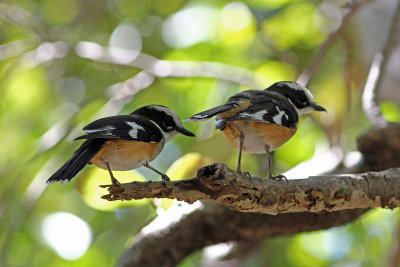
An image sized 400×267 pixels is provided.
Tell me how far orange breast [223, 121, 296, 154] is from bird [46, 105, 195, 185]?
39 cm

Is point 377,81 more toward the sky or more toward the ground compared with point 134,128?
more toward the ground

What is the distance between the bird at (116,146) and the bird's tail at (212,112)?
11.7 inches

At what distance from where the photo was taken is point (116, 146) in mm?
3047

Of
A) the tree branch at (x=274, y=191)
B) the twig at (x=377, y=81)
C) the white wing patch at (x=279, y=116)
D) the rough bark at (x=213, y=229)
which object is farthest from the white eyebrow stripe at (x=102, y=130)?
the twig at (x=377, y=81)

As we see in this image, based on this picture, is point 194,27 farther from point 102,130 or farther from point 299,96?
point 102,130

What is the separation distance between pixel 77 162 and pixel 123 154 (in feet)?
1.22

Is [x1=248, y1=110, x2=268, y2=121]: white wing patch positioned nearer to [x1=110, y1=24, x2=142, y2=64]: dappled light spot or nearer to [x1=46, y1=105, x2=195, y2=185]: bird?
[x1=46, y1=105, x2=195, y2=185]: bird

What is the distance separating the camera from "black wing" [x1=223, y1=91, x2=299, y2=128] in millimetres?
3201

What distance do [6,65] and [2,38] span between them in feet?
3.65

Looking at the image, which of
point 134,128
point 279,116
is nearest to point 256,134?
point 279,116

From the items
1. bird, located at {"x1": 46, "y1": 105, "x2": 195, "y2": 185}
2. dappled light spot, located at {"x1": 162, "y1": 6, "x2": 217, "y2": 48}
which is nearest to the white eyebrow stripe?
bird, located at {"x1": 46, "y1": 105, "x2": 195, "y2": 185}

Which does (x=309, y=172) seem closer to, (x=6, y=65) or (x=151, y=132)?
(x=151, y=132)

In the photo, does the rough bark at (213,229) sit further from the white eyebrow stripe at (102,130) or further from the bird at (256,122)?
the white eyebrow stripe at (102,130)

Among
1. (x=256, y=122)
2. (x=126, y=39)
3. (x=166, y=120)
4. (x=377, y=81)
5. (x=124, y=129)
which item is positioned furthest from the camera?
(x=126, y=39)
